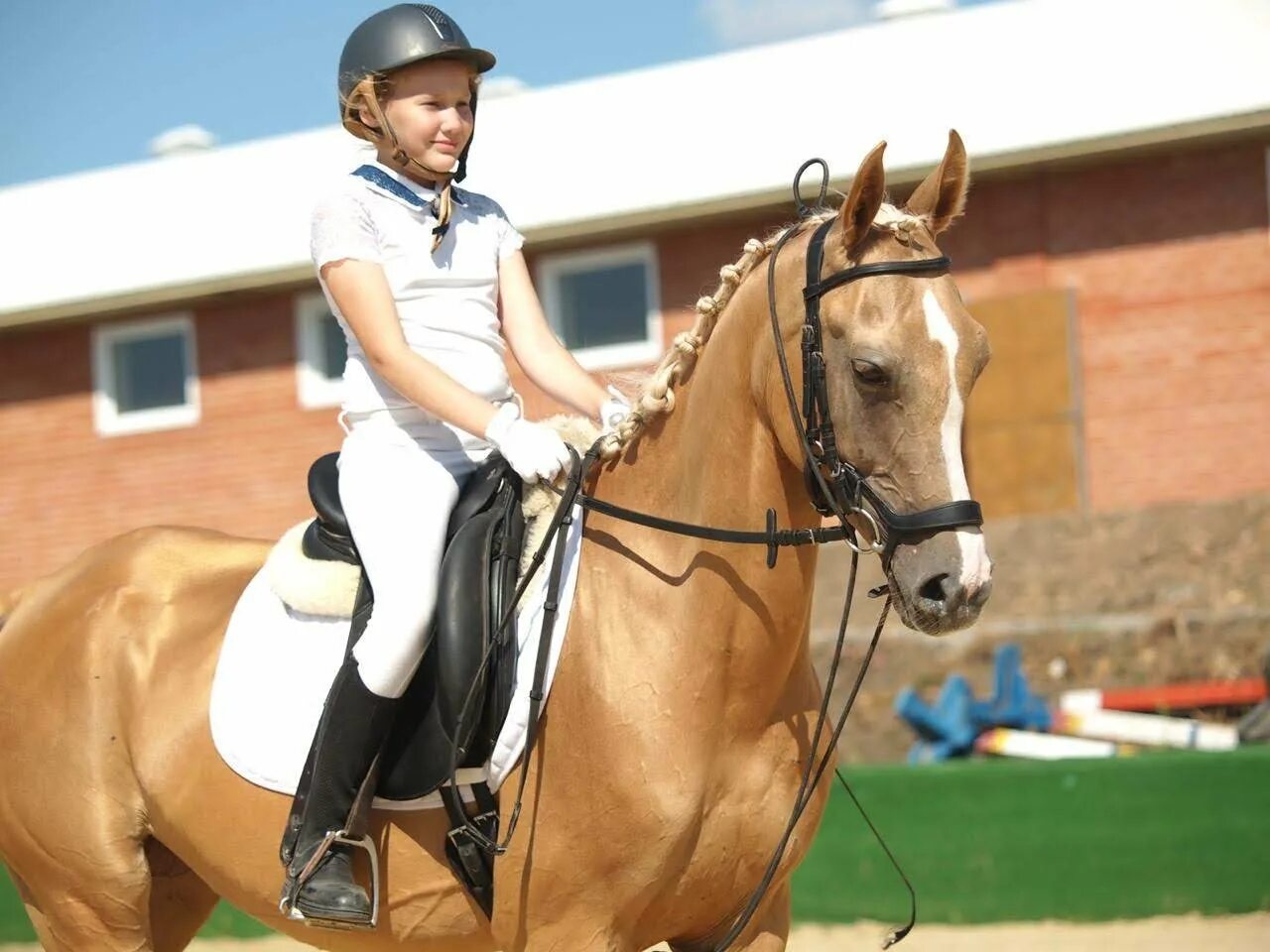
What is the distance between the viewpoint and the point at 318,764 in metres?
3.75

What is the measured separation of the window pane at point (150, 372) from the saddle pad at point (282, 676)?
1327cm

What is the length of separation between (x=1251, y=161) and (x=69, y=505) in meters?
12.8

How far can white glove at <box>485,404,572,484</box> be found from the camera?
356cm

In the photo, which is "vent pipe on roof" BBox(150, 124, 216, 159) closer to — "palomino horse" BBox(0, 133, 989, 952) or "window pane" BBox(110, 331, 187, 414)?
"window pane" BBox(110, 331, 187, 414)

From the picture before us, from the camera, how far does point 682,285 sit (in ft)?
48.3

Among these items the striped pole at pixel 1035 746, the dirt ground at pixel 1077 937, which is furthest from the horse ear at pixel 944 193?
the striped pole at pixel 1035 746

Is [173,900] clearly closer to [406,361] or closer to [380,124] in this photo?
[406,361]

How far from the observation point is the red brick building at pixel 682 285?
1317 cm

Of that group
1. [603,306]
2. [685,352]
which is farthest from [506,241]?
[603,306]

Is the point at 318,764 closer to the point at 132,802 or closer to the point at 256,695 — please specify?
the point at 256,695

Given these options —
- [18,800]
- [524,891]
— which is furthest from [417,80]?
[18,800]

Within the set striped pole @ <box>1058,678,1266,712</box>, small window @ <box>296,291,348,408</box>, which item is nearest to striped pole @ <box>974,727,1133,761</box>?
striped pole @ <box>1058,678,1266,712</box>

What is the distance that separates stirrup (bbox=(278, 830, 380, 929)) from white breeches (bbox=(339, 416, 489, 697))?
42cm

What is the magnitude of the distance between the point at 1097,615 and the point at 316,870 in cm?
960
